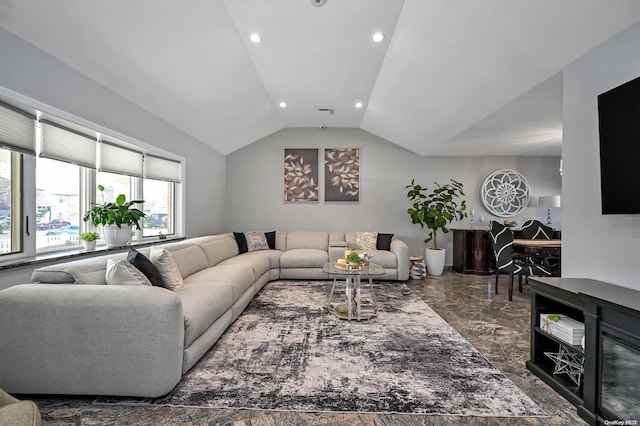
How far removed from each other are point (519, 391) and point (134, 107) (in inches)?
169

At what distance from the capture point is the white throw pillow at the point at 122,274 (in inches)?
86.0

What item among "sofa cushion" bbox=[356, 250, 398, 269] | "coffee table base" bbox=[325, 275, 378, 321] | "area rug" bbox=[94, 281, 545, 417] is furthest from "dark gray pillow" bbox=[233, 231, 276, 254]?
"coffee table base" bbox=[325, 275, 378, 321]

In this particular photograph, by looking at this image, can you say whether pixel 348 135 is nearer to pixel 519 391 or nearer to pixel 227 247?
pixel 227 247

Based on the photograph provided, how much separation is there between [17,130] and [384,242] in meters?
4.97

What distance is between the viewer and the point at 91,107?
2.78 meters

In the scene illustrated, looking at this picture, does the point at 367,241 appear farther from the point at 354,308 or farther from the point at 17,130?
the point at 17,130

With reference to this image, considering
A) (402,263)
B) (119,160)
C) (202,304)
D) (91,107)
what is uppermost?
(91,107)

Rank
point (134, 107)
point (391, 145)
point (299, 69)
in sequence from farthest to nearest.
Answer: point (391, 145) < point (299, 69) < point (134, 107)

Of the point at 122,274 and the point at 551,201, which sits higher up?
the point at 551,201

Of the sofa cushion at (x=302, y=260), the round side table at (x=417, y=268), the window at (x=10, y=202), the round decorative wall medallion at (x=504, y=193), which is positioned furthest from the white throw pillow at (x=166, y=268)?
the round decorative wall medallion at (x=504, y=193)

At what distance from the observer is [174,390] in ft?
6.59

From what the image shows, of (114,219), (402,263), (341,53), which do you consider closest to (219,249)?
(114,219)

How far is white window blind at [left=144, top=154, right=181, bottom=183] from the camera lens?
12.8 ft

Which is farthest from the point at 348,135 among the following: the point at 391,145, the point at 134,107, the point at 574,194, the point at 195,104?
the point at 574,194
